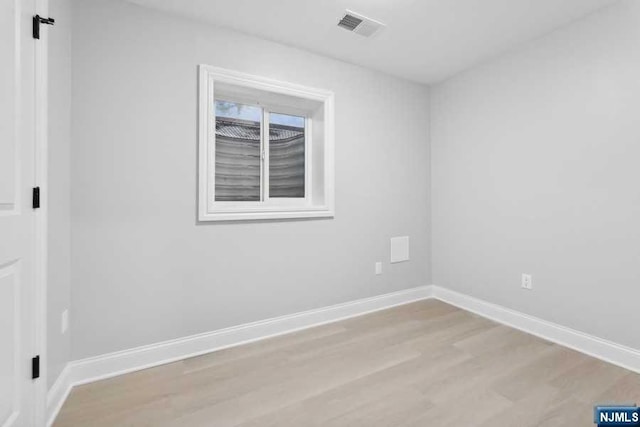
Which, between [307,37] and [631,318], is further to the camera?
[307,37]

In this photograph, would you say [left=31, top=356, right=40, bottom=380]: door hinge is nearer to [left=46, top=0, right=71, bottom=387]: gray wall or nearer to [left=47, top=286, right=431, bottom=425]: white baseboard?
[left=46, top=0, right=71, bottom=387]: gray wall

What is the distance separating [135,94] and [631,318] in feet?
12.1

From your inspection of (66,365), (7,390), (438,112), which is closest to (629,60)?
(438,112)

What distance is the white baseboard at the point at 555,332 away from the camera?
6.51 ft

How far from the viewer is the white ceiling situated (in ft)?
6.68

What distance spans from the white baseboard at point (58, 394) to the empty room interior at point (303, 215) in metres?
0.01

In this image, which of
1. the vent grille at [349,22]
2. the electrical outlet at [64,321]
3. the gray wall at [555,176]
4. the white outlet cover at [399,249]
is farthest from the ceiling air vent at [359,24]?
the electrical outlet at [64,321]

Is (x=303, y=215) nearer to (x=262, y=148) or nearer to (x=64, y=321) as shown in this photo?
(x=262, y=148)

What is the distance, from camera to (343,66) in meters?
2.84

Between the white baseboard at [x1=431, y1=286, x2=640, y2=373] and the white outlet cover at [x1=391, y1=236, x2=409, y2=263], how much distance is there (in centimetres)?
65

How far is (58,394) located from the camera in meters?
1.61

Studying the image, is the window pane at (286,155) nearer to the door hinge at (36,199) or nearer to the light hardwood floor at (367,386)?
the light hardwood floor at (367,386)

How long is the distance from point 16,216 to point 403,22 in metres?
2.65

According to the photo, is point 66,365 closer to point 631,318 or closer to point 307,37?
point 307,37
